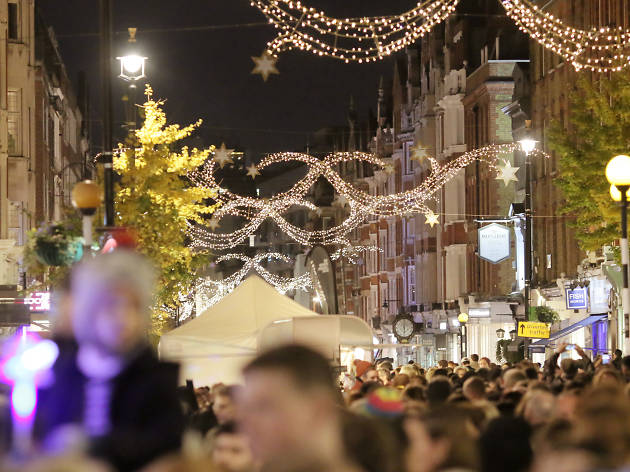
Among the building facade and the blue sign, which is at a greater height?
the building facade

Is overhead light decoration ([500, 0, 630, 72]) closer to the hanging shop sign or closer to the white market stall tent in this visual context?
the white market stall tent

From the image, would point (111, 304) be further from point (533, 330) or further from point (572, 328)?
point (572, 328)

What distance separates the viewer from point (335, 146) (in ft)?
385

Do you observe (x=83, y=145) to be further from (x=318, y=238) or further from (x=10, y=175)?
(x=10, y=175)

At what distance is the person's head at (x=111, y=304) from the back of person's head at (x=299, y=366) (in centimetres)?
84

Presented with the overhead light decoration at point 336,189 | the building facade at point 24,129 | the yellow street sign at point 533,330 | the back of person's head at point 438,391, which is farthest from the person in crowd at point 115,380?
the yellow street sign at point 533,330

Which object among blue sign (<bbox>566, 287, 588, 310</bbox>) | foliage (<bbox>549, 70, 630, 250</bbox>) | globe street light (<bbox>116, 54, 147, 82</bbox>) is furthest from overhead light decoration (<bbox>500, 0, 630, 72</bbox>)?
blue sign (<bbox>566, 287, 588, 310</bbox>)

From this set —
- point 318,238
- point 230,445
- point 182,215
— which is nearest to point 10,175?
point 182,215

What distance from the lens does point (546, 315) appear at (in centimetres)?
4962

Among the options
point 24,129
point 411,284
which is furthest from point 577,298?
point 411,284

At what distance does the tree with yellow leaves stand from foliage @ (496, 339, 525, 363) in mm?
15432

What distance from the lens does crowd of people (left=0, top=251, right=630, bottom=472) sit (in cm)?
415

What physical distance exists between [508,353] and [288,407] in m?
47.7

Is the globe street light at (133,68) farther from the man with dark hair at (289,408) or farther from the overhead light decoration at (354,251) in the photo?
the overhead light decoration at (354,251)
